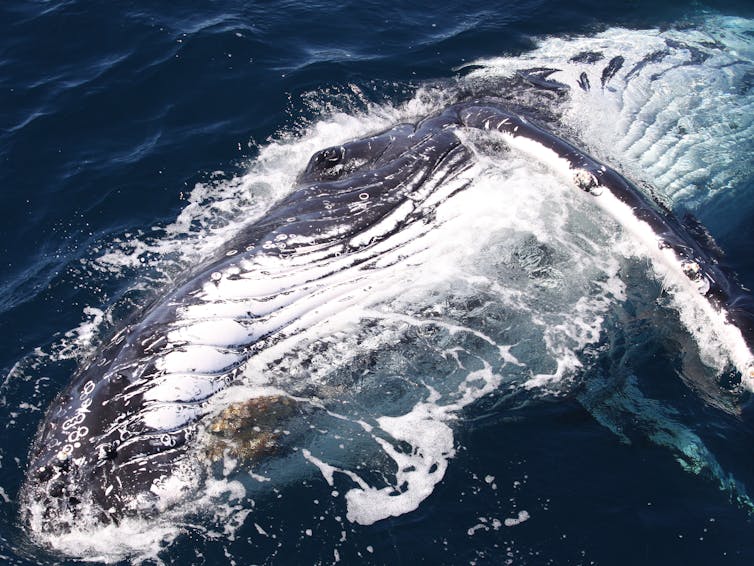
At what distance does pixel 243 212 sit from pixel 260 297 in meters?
4.59

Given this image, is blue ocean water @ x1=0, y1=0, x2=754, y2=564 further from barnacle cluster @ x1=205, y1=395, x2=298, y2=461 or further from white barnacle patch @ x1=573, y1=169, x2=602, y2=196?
white barnacle patch @ x1=573, y1=169, x2=602, y2=196

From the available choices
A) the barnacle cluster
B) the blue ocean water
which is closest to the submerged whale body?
the barnacle cluster

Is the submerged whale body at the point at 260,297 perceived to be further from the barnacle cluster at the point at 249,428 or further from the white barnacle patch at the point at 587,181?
the barnacle cluster at the point at 249,428

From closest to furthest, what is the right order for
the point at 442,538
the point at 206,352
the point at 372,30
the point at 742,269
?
Answer: 1. the point at 442,538
2. the point at 206,352
3. the point at 742,269
4. the point at 372,30

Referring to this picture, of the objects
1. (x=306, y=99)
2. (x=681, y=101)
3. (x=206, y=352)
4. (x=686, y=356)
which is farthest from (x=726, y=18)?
(x=206, y=352)

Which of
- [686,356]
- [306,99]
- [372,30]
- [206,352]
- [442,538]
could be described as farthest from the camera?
[372,30]

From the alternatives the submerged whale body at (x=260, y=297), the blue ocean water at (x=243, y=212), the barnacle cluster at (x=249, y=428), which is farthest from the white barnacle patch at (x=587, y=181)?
Answer: the barnacle cluster at (x=249, y=428)

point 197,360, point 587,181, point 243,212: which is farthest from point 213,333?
point 587,181

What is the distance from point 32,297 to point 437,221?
7.80 meters

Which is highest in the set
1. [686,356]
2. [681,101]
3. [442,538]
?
[681,101]

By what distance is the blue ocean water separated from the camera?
891 cm

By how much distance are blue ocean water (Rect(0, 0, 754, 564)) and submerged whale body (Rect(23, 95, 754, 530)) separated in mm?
697

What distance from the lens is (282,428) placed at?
32.2 feet

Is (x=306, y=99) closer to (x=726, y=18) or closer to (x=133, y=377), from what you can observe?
(x=133, y=377)
